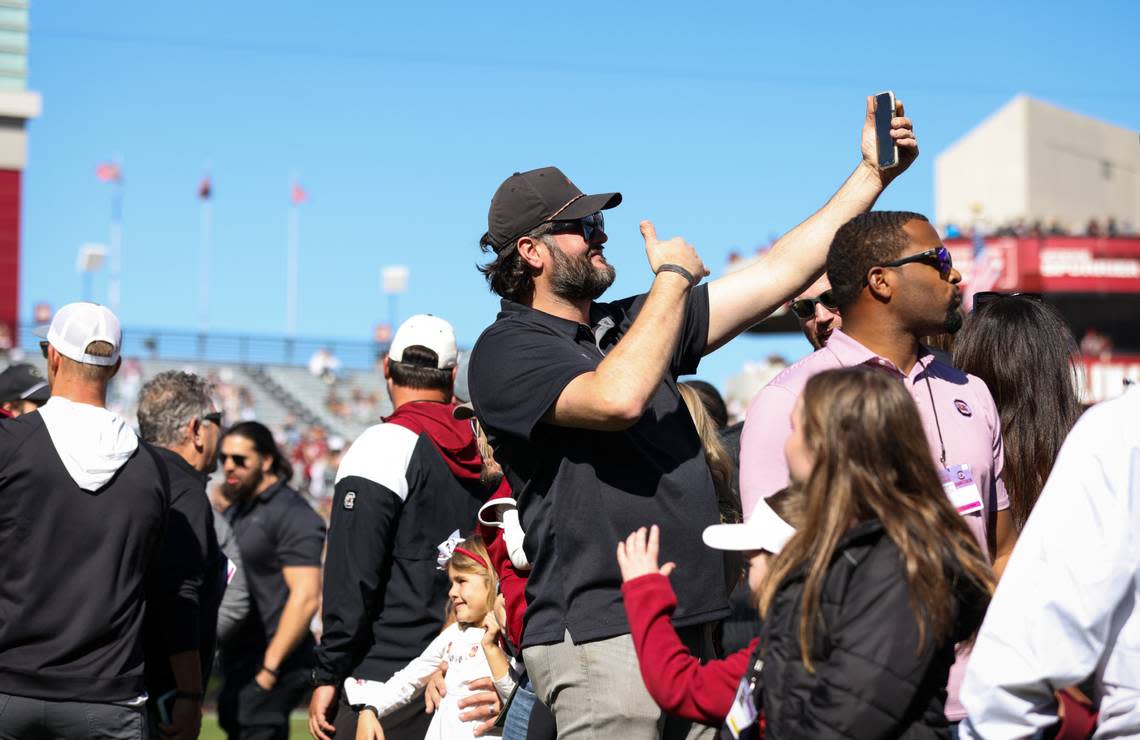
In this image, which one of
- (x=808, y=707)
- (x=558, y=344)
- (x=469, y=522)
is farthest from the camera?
(x=469, y=522)

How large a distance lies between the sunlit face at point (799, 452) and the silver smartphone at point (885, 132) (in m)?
1.29

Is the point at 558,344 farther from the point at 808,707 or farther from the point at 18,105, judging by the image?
the point at 18,105

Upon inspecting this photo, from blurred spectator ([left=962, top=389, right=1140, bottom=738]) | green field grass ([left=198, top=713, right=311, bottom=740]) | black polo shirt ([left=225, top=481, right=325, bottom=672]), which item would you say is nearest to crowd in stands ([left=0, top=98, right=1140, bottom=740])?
blurred spectator ([left=962, top=389, right=1140, bottom=738])

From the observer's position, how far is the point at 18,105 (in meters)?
30.7

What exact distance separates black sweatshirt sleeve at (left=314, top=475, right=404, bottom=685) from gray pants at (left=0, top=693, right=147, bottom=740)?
29.5 inches

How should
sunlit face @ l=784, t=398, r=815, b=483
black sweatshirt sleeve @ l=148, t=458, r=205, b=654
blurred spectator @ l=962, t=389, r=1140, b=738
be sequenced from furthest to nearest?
black sweatshirt sleeve @ l=148, t=458, r=205, b=654 < sunlit face @ l=784, t=398, r=815, b=483 < blurred spectator @ l=962, t=389, r=1140, b=738

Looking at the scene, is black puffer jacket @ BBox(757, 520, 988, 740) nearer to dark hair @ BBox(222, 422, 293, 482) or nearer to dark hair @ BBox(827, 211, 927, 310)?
dark hair @ BBox(827, 211, 927, 310)

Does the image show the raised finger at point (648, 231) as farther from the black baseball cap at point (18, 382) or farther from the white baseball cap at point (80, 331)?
the black baseball cap at point (18, 382)

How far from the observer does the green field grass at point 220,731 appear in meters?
10.4

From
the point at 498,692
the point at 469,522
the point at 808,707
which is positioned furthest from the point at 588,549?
the point at 469,522

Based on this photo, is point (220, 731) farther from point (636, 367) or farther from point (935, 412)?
point (935, 412)

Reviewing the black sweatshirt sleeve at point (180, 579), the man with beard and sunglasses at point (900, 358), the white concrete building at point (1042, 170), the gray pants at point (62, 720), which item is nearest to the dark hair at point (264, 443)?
the black sweatshirt sleeve at point (180, 579)

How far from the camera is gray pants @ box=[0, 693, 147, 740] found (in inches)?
167

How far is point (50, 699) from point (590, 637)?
201 centimetres
